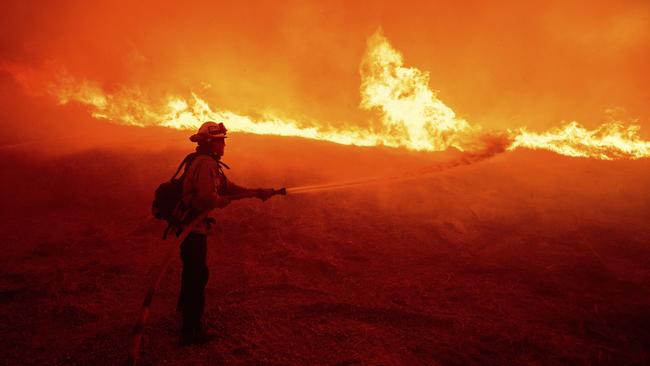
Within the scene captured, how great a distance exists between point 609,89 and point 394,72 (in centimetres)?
1191

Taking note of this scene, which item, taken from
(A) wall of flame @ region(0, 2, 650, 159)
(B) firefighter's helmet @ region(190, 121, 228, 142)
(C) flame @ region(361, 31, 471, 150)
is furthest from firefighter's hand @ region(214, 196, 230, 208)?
(A) wall of flame @ region(0, 2, 650, 159)

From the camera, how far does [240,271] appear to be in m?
6.39

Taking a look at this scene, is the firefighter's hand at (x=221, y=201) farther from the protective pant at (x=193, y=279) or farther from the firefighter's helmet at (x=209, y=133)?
the firefighter's helmet at (x=209, y=133)

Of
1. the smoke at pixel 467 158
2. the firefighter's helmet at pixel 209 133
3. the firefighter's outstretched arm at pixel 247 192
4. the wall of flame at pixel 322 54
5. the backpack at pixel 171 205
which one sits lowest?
the backpack at pixel 171 205

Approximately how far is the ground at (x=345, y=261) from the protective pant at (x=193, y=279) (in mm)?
305

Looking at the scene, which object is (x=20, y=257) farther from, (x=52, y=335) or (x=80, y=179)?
(x=80, y=179)

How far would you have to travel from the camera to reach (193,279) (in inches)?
169

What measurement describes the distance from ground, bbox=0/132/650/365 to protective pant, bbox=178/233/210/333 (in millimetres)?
305

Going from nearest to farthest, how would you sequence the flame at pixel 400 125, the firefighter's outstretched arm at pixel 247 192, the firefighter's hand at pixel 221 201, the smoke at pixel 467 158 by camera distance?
1. the firefighter's hand at pixel 221 201
2. the firefighter's outstretched arm at pixel 247 192
3. the smoke at pixel 467 158
4. the flame at pixel 400 125

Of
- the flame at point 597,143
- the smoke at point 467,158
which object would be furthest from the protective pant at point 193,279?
the flame at point 597,143

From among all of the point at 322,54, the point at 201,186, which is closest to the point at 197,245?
the point at 201,186

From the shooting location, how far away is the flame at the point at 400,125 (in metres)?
12.7

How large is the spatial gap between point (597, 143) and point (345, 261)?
34.4 feet

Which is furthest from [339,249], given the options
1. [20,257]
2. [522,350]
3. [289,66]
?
[289,66]
